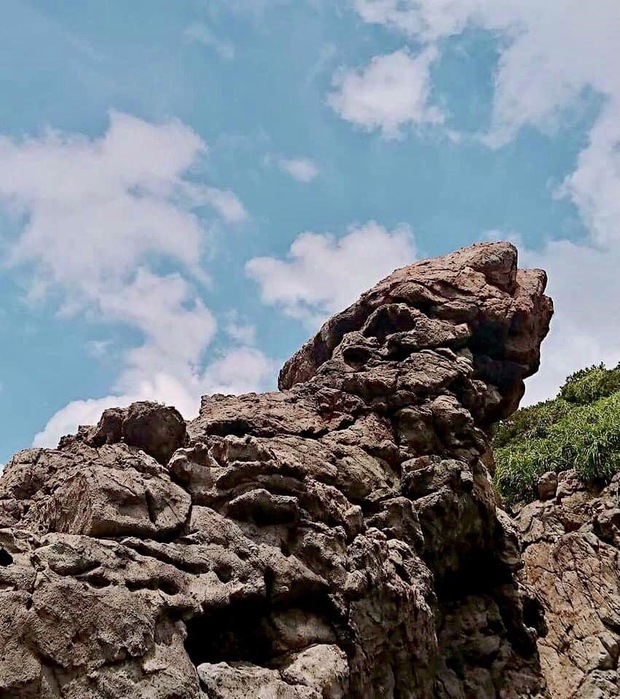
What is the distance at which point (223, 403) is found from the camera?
15.6m

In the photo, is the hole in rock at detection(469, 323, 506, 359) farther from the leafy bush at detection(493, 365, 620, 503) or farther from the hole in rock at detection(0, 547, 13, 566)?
the hole in rock at detection(0, 547, 13, 566)

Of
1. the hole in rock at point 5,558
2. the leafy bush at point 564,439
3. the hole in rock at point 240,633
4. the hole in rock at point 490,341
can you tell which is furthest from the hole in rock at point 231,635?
the leafy bush at point 564,439

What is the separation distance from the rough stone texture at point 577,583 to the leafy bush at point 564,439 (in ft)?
5.64

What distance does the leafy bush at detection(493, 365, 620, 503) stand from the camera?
78.1 ft

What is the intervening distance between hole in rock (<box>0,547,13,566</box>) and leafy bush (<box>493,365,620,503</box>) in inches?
744

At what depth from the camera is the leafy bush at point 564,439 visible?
23812 mm

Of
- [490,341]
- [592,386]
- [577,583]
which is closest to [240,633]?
[577,583]

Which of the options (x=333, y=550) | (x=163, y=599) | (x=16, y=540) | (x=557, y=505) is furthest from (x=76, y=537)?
(x=557, y=505)

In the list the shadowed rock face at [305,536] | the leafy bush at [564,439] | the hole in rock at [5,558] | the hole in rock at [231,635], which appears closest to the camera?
the shadowed rock face at [305,536]

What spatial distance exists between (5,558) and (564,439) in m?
23.0

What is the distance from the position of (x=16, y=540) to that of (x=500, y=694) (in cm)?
1002

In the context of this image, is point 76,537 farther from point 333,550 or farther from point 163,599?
point 333,550

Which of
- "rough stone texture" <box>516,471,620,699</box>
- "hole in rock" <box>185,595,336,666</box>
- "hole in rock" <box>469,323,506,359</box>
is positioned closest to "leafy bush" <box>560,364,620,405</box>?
"rough stone texture" <box>516,471,620,699</box>

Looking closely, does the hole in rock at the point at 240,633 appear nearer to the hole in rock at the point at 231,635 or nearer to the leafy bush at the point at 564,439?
the hole in rock at the point at 231,635
